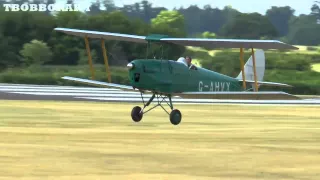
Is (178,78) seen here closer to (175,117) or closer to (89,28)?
(175,117)

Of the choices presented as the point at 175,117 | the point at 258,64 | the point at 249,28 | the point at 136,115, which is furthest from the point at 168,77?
the point at 249,28

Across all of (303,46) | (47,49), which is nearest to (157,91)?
(47,49)

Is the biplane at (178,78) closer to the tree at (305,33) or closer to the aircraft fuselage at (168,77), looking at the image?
the aircraft fuselage at (168,77)

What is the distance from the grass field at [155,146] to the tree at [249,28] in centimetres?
6233

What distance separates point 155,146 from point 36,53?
48.3 m

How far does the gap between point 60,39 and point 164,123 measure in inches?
1869

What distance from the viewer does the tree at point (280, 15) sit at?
112m

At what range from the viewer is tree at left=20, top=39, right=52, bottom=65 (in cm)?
6094

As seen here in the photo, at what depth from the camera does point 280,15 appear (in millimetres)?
117812

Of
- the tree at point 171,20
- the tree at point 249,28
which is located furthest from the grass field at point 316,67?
the tree at point 249,28

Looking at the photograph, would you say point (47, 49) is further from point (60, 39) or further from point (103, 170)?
point (103, 170)

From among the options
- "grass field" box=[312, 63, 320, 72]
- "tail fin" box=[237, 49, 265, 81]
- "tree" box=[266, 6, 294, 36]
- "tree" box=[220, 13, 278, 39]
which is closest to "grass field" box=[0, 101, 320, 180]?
"tail fin" box=[237, 49, 265, 81]

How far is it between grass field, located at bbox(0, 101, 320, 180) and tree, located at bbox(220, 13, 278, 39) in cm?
6233

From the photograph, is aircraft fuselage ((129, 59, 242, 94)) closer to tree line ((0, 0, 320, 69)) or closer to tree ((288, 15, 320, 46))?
tree line ((0, 0, 320, 69))
